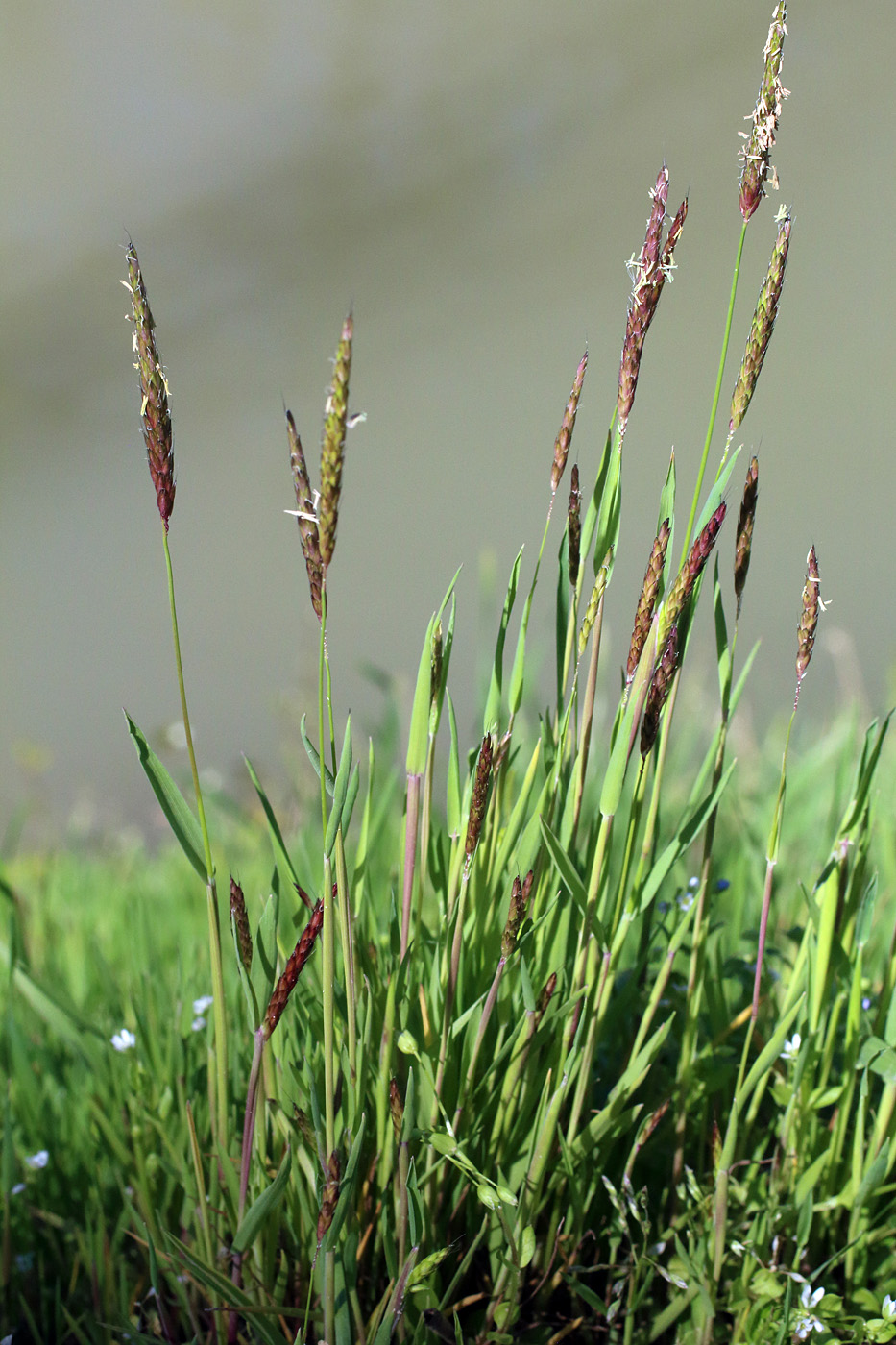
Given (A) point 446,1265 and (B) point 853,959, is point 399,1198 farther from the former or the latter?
(B) point 853,959

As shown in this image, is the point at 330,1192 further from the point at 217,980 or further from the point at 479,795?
the point at 479,795

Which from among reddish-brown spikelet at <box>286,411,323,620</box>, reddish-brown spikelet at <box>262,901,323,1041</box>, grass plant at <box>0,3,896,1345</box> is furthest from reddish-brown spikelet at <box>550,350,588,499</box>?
reddish-brown spikelet at <box>262,901,323,1041</box>

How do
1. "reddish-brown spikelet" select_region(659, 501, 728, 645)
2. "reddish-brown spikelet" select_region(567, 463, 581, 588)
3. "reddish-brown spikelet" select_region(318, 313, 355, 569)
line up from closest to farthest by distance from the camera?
"reddish-brown spikelet" select_region(318, 313, 355, 569), "reddish-brown spikelet" select_region(659, 501, 728, 645), "reddish-brown spikelet" select_region(567, 463, 581, 588)

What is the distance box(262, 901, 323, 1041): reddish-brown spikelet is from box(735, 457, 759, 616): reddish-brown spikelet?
16.9 inches

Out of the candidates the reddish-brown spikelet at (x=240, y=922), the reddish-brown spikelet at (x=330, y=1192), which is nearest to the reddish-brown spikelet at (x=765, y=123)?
the reddish-brown spikelet at (x=240, y=922)

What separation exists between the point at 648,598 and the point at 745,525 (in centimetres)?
17

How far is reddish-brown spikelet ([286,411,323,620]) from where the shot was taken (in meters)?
0.60

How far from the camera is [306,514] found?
1.94 ft

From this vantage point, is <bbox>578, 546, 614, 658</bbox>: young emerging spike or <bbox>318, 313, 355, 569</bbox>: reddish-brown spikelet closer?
<bbox>318, 313, 355, 569</bbox>: reddish-brown spikelet

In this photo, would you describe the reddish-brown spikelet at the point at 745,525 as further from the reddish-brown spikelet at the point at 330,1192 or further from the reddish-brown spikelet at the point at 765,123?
the reddish-brown spikelet at the point at 330,1192

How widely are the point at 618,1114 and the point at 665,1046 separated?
0.88 ft

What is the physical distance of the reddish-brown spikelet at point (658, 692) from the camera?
2.27 ft

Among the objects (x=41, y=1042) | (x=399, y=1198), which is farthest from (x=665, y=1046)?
(x=41, y=1042)

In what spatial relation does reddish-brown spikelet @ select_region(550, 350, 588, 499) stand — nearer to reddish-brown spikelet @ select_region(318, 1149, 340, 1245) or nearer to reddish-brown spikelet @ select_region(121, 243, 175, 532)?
reddish-brown spikelet @ select_region(121, 243, 175, 532)
